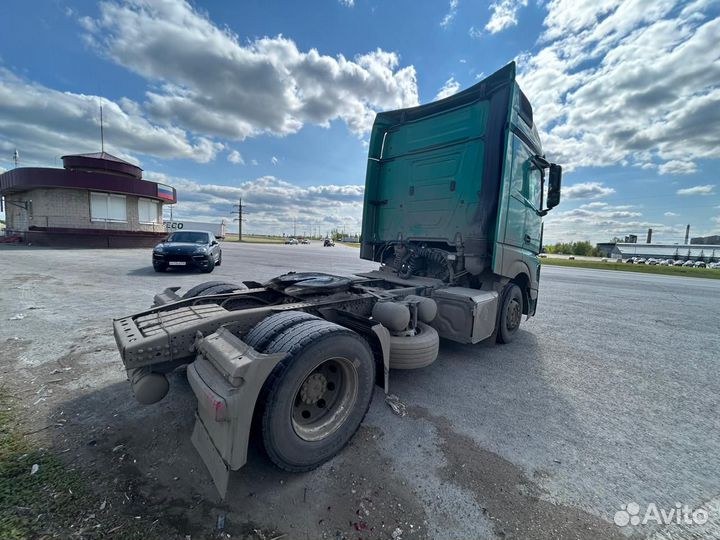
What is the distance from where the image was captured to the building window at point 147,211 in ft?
77.2

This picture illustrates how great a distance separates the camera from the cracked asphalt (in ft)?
5.95

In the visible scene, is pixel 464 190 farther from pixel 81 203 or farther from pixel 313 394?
pixel 81 203

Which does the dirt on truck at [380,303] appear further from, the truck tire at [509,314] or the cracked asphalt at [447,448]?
the cracked asphalt at [447,448]

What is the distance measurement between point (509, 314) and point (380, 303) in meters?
2.93

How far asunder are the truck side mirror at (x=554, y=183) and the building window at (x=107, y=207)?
26801 millimetres

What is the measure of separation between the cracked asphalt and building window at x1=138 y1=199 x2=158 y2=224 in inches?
890

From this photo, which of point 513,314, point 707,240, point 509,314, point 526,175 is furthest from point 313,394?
point 707,240

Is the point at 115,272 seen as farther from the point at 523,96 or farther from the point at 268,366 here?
the point at 523,96

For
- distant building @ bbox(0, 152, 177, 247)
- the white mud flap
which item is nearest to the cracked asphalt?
the white mud flap

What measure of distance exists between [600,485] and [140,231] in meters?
28.0

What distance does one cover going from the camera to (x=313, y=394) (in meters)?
2.45

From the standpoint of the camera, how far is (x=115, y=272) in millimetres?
10555

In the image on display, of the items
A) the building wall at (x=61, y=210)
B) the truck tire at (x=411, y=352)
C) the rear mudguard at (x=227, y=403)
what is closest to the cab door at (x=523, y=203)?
the truck tire at (x=411, y=352)

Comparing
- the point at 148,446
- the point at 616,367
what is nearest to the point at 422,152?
the point at 616,367
